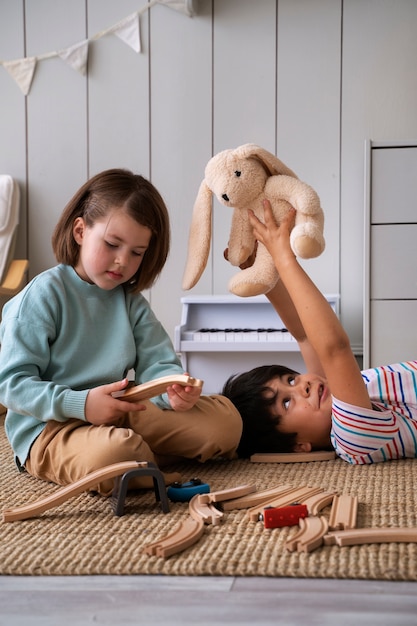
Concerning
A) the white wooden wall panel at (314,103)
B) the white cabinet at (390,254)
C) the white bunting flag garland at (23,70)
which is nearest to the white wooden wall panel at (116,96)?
the white bunting flag garland at (23,70)

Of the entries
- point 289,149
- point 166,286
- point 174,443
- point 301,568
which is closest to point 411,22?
point 289,149

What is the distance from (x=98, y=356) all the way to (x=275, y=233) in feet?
1.33

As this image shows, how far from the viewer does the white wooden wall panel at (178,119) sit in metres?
2.89

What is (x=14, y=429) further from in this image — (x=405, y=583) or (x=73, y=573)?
(x=405, y=583)

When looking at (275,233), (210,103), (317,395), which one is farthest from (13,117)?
(317,395)

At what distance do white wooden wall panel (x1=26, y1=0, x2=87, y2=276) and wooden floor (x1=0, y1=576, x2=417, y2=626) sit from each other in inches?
92.9

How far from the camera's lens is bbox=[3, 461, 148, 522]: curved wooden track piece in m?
1.02

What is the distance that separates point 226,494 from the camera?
1.07m

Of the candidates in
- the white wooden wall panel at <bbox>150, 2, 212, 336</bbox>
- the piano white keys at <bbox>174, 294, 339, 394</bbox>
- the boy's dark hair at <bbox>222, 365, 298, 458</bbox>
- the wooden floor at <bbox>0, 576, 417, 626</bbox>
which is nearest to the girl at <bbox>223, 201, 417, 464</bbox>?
the boy's dark hair at <bbox>222, 365, 298, 458</bbox>

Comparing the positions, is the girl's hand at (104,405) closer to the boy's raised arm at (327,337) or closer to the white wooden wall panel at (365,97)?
the boy's raised arm at (327,337)

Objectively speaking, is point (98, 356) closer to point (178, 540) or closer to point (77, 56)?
point (178, 540)

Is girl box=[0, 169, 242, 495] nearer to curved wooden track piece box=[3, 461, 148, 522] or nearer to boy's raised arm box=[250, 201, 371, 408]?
curved wooden track piece box=[3, 461, 148, 522]

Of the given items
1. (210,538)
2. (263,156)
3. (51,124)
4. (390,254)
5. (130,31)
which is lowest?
(210,538)

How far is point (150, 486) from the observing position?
116cm
